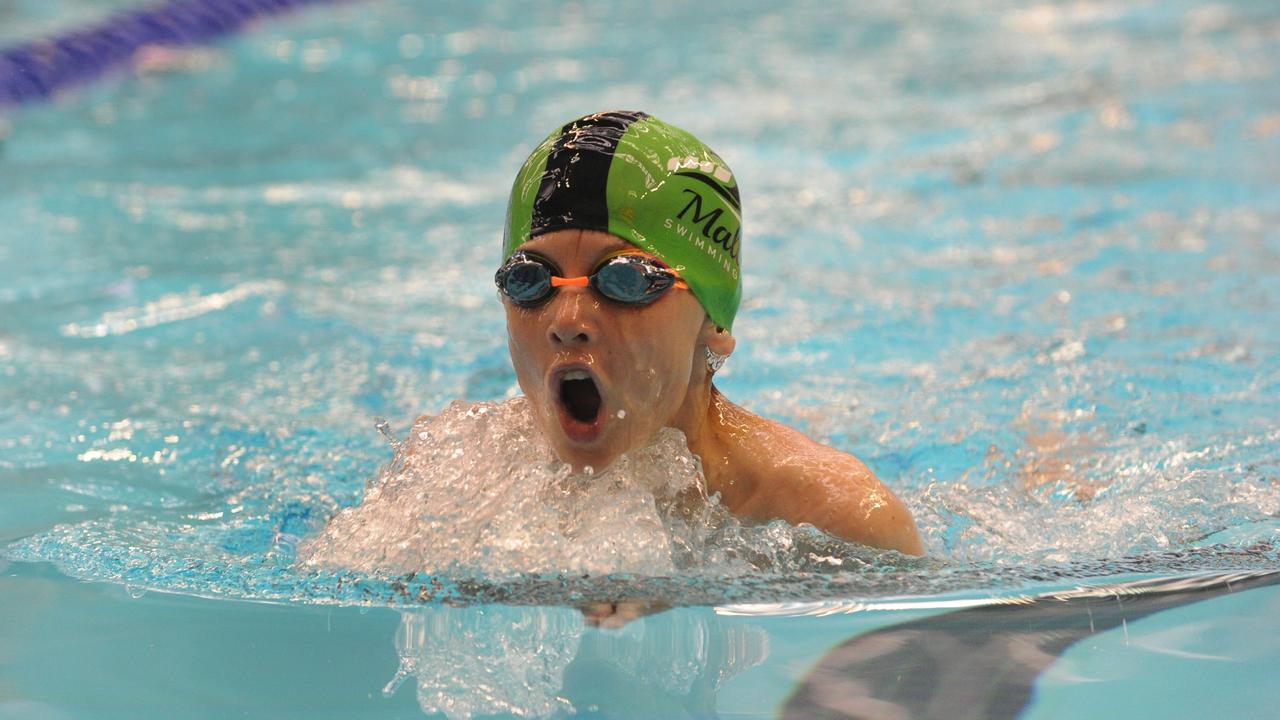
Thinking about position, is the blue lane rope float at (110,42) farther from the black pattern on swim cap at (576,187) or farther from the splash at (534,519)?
the black pattern on swim cap at (576,187)

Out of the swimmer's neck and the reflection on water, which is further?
the swimmer's neck

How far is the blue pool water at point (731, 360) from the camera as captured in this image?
1868mm

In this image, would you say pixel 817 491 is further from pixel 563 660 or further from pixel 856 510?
pixel 563 660

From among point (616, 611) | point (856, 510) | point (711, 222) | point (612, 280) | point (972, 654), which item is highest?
point (711, 222)

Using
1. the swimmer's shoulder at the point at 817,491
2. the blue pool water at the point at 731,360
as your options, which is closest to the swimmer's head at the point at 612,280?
the swimmer's shoulder at the point at 817,491

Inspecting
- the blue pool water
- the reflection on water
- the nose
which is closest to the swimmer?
the nose

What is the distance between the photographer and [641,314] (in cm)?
203

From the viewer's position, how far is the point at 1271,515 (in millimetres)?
2445

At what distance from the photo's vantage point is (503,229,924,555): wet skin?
200cm

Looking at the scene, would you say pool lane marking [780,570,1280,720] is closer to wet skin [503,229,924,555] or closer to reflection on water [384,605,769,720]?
reflection on water [384,605,769,720]

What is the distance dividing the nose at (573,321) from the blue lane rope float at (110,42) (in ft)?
19.0

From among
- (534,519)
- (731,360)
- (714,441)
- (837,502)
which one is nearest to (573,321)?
(534,519)

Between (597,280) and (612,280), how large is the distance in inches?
1.0

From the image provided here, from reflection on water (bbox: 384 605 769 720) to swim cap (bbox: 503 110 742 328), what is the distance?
1.92 ft
